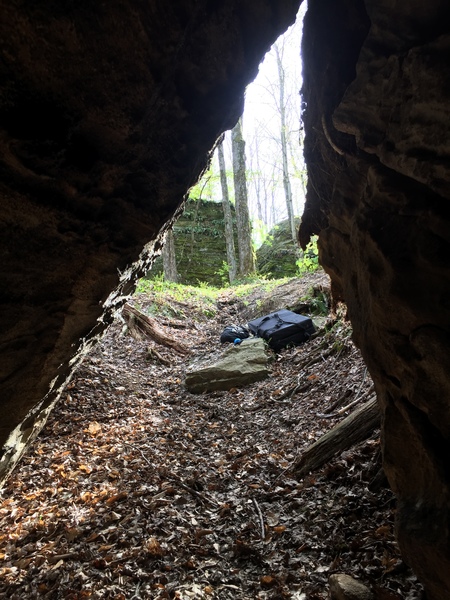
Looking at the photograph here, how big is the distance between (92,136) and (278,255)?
60.0 feet

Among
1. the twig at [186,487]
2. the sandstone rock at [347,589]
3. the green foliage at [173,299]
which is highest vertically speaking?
the green foliage at [173,299]

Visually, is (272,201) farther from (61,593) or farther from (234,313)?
(61,593)

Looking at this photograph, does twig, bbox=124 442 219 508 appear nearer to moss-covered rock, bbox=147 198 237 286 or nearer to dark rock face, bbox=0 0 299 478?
dark rock face, bbox=0 0 299 478

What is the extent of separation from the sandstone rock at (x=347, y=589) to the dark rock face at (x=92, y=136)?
2.71 meters

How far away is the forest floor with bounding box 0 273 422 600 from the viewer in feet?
9.68

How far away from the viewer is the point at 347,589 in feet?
8.25

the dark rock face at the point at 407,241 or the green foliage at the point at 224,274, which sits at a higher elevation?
the green foliage at the point at 224,274

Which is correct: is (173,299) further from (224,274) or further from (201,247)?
(201,247)

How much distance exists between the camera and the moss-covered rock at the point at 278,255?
19.3m

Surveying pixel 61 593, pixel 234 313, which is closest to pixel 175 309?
pixel 234 313

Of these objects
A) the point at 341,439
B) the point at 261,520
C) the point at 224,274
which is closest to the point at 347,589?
the point at 261,520

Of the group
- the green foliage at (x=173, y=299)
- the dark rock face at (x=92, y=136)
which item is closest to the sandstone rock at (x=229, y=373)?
the dark rock face at (x=92, y=136)

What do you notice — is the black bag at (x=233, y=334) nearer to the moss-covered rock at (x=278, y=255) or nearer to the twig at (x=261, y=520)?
the twig at (x=261, y=520)

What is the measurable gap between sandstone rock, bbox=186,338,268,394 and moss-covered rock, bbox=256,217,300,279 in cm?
1079
